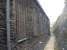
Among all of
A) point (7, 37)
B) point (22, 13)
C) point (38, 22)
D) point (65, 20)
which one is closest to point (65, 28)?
point (65, 20)

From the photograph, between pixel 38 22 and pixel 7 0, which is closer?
pixel 7 0

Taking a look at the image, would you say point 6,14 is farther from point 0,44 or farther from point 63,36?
point 63,36

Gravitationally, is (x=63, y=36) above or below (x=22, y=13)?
below

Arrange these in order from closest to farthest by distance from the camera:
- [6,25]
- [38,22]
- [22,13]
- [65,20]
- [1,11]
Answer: [6,25], [1,11], [65,20], [22,13], [38,22]

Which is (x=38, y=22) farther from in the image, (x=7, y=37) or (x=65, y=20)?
(x=7, y=37)

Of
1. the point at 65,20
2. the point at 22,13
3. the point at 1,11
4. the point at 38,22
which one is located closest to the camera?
the point at 1,11

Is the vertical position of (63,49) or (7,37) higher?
(7,37)

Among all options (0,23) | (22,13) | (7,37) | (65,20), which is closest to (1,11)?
(0,23)

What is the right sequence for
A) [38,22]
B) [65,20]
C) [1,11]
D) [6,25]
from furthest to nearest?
[38,22], [65,20], [1,11], [6,25]

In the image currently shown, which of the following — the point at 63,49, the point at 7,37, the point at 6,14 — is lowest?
the point at 63,49

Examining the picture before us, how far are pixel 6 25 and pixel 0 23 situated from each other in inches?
3.7

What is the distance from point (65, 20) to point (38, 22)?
0.90m

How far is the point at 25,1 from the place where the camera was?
1866 millimetres

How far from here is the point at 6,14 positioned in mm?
1130
